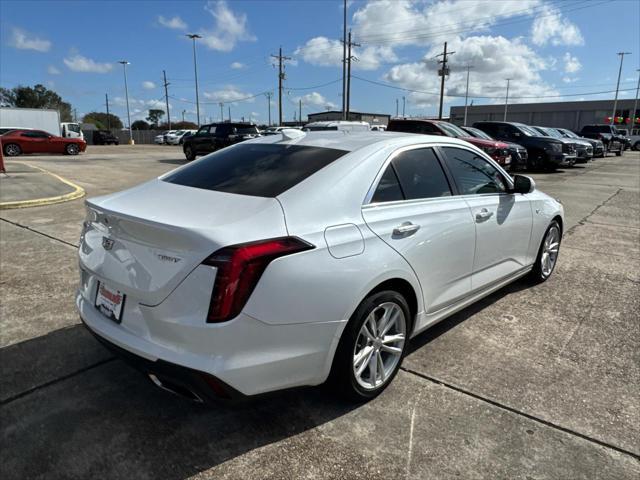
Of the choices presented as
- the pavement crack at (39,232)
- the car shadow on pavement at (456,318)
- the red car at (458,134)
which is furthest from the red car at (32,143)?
the car shadow on pavement at (456,318)

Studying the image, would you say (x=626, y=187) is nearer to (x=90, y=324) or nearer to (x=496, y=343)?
(x=496, y=343)

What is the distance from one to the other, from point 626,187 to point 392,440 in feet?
48.1

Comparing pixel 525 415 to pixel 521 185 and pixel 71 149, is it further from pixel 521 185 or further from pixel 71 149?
pixel 71 149

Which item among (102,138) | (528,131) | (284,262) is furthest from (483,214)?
(102,138)

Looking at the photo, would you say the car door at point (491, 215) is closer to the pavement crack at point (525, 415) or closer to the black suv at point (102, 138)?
the pavement crack at point (525, 415)

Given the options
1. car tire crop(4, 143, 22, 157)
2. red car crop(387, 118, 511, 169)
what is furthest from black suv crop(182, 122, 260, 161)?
car tire crop(4, 143, 22, 157)

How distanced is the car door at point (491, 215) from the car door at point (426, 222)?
5.7 inches

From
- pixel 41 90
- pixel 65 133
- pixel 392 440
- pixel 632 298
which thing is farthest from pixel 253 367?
pixel 41 90

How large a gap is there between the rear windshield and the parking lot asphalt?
1.17 meters

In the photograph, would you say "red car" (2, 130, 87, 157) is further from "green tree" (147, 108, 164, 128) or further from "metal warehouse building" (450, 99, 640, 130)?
"green tree" (147, 108, 164, 128)

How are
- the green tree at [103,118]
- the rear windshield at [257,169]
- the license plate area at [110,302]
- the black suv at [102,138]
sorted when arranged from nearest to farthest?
the license plate area at [110,302], the rear windshield at [257,169], the black suv at [102,138], the green tree at [103,118]

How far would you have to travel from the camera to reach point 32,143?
81.6 feet

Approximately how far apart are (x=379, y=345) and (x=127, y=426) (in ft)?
4.84

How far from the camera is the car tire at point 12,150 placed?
2393 centimetres
